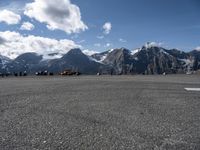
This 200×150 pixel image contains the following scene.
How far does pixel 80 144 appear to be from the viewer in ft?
20.3

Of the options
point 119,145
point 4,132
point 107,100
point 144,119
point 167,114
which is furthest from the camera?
point 107,100

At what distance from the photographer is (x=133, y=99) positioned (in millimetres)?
12547

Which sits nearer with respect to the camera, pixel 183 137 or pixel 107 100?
pixel 183 137

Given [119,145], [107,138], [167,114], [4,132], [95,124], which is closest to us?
[119,145]

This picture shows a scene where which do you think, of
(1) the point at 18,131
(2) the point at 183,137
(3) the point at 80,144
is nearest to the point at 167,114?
(2) the point at 183,137

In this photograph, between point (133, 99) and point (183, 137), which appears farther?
point (133, 99)

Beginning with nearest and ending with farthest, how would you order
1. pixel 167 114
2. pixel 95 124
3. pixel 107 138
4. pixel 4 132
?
pixel 107 138, pixel 4 132, pixel 95 124, pixel 167 114

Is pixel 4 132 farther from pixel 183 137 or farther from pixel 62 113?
pixel 183 137

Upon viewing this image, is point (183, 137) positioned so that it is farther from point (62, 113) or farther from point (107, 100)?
point (107, 100)

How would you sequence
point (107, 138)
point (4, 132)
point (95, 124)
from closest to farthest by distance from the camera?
point (107, 138) < point (4, 132) < point (95, 124)

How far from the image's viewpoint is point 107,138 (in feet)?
21.7

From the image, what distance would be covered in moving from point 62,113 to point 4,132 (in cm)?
261

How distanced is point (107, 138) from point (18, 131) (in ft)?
7.59

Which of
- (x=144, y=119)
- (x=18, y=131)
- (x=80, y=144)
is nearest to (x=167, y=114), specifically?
(x=144, y=119)
